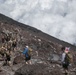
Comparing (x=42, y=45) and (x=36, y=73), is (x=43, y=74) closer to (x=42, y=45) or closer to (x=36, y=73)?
(x=36, y=73)

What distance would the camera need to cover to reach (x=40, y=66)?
69.9 feet

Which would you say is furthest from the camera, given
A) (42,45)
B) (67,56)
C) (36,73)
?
(42,45)

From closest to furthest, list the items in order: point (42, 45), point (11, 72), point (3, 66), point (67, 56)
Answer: point (67, 56) → point (11, 72) → point (3, 66) → point (42, 45)

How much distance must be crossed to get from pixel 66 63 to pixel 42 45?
6087 cm

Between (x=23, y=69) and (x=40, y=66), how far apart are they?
1128 millimetres

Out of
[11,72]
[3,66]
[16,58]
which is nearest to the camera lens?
[11,72]

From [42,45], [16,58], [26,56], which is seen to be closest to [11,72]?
[26,56]

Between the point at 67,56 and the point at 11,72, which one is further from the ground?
the point at 67,56

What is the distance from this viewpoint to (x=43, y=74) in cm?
2036

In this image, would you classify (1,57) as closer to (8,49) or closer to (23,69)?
(8,49)

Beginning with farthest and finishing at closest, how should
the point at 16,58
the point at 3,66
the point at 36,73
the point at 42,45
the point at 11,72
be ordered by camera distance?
1. the point at 42,45
2. the point at 16,58
3. the point at 3,66
4. the point at 11,72
5. the point at 36,73

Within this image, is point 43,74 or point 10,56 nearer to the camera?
point 43,74

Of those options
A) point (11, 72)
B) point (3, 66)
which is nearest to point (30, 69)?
point (11, 72)

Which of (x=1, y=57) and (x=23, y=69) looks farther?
(x=1, y=57)
